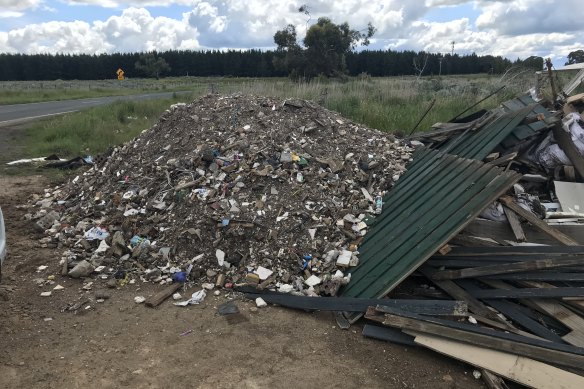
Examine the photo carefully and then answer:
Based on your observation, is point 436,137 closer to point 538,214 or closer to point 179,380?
point 538,214

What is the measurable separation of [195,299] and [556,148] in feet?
15.9

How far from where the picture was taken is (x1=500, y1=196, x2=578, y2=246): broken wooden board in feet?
13.9

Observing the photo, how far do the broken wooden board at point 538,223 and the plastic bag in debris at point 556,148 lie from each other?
1.76 meters

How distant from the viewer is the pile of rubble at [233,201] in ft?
15.7

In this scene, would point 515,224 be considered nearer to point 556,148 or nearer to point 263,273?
point 556,148

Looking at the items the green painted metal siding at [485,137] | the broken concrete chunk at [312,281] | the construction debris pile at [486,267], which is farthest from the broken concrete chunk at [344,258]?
the green painted metal siding at [485,137]

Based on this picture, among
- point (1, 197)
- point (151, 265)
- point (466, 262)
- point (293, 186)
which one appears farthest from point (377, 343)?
point (1, 197)

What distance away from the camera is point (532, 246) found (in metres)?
4.15

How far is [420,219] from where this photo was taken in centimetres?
466

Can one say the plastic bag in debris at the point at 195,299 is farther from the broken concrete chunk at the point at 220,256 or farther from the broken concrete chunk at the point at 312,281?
the broken concrete chunk at the point at 312,281

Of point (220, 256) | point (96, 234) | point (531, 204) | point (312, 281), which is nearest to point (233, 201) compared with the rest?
point (220, 256)

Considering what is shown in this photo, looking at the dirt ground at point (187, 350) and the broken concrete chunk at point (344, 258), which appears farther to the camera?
the broken concrete chunk at point (344, 258)

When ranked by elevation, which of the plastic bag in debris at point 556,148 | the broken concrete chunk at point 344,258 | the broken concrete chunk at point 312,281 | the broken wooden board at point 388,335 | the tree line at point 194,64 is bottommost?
the broken wooden board at point 388,335

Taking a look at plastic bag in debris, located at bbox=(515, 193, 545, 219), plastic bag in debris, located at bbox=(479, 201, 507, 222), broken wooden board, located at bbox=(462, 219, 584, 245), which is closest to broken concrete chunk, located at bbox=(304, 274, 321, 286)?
broken wooden board, located at bbox=(462, 219, 584, 245)
